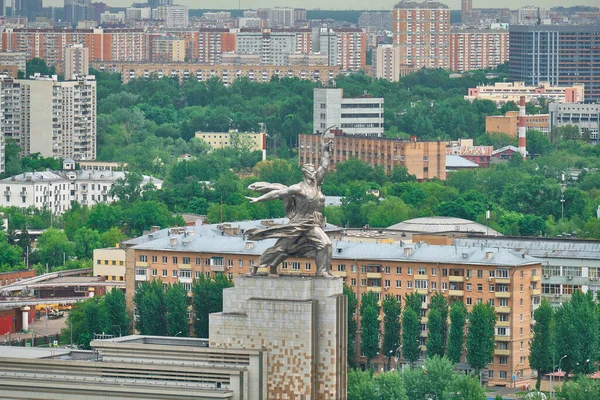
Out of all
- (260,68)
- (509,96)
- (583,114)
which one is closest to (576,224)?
(583,114)

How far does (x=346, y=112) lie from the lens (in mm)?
125125

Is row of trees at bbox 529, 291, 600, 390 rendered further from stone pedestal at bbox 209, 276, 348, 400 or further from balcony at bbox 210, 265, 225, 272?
stone pedestal at bbox 209, 276, 348, 400

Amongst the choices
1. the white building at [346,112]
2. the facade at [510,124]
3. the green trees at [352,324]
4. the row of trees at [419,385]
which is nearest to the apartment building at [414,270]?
the green trees at [352,324]

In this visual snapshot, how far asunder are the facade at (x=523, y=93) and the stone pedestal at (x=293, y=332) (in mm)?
116804

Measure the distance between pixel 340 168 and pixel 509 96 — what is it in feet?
189

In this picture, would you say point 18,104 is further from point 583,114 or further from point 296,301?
point 296,301

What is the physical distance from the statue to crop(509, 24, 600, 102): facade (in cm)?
13801

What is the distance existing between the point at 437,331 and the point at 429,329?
24 centimetres

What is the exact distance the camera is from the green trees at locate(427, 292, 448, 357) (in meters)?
60.2

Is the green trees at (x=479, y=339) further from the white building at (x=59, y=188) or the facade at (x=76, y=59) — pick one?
the facade at (x=76, y=59)

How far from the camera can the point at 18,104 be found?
125000 millimetres

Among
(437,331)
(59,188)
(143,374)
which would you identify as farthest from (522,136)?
(143,374)

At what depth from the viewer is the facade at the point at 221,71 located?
190m

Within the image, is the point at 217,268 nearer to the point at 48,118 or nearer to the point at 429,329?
the point at 429,329
